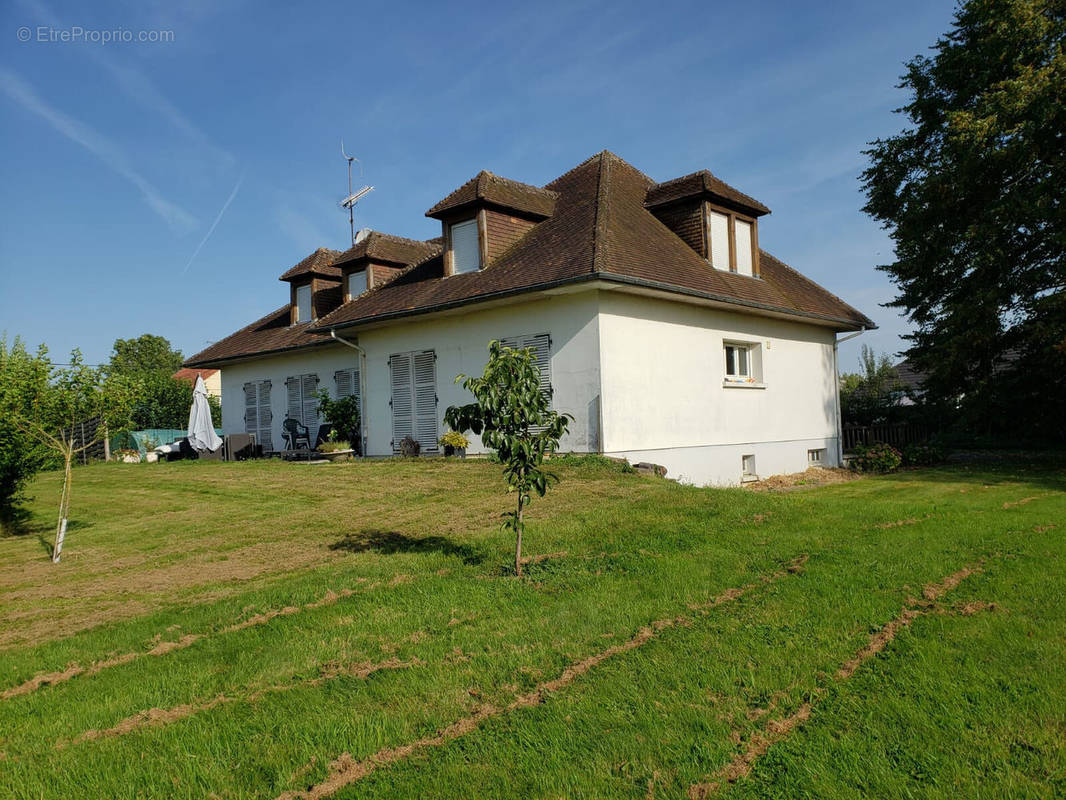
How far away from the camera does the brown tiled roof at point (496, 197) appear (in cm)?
1659

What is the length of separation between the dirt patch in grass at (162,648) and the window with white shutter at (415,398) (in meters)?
10.4

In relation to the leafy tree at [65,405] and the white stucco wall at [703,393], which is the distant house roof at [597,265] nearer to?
the white stucco wall at [703,393]

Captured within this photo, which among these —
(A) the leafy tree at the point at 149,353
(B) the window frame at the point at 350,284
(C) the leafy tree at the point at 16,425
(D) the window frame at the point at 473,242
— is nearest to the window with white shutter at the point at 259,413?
(B) the window frame at the point at 350,284

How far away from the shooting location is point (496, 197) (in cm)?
1675

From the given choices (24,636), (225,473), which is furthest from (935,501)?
(225,473)

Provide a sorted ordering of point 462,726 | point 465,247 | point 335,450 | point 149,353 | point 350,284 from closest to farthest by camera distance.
Answer: point 462,726 < point 465,247 < point 335,450 < point 350,284 < point 149,353

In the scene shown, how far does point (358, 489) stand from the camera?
42.6ft

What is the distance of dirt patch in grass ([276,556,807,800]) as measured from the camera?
3443 mm

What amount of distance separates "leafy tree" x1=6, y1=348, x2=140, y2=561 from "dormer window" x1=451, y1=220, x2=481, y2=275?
8637 mm

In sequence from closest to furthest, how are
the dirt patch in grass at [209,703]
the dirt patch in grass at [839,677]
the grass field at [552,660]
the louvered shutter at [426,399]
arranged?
the dirt patch in grass at [839,677]
the grass field at [552,660]
the dirt patch in grass at [209,703]
the louvered shutter at [426,399]

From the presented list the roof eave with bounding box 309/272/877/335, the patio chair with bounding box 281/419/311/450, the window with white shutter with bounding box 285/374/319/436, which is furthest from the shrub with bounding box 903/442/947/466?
the window with white shutter with bounding box 285/374/319/436

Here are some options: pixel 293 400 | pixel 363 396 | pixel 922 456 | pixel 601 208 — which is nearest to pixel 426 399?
pixel 363 396

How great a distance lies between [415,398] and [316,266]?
753cm

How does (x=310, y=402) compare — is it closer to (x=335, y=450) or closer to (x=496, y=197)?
(x=335, y=450)
